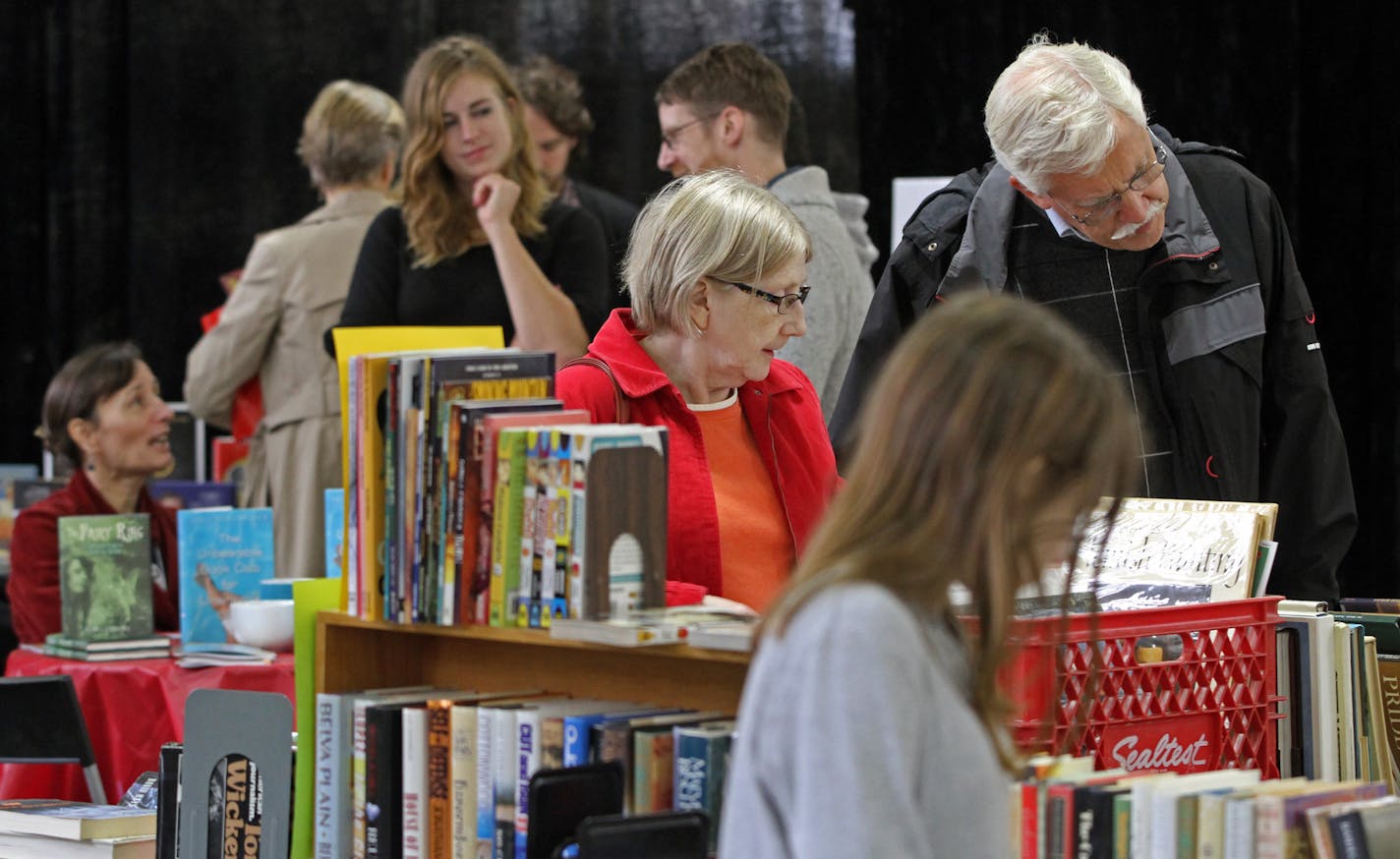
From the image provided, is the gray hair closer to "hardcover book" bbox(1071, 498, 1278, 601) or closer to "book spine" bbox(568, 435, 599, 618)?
"hardcover book" bbox(1071, 498, 1278, 601)

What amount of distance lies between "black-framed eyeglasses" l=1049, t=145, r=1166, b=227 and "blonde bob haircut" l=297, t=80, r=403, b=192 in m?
2.23

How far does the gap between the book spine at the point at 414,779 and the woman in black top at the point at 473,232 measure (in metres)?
1.90

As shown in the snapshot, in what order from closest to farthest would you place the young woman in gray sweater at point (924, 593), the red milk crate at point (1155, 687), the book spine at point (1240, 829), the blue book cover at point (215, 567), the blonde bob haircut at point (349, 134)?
1. the young woman in gray sweater at point (924, 593)
2. the book spine at point (1240, 829)
3. the red milk crate at point (1155, 687)
4. the blue book cover at point (215, 567)
5. the blonde bob haircut at point (349, 134)

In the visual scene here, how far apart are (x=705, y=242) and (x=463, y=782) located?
899mm

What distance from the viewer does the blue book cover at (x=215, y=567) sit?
12.0 feet

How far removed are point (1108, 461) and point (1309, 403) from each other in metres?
1.72

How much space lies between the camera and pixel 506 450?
2125mm

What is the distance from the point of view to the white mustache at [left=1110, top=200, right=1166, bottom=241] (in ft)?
9.80

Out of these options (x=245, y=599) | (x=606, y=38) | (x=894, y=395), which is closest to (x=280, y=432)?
(x=245, y=599)

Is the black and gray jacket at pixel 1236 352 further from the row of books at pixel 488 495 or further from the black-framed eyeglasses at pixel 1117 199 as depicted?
the row of books at pixel 488 495

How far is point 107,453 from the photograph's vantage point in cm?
438

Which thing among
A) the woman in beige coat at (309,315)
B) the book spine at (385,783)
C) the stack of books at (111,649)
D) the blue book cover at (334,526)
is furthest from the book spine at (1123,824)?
the woman in beige coat at (309,315)

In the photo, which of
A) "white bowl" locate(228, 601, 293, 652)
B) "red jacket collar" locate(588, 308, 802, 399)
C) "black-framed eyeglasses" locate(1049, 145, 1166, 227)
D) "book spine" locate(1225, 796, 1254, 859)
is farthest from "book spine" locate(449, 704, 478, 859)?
"white bowl" locate(228, 601, 293, 652)

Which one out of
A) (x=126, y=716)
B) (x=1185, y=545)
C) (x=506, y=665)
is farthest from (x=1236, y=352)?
(x=126, y=716)
